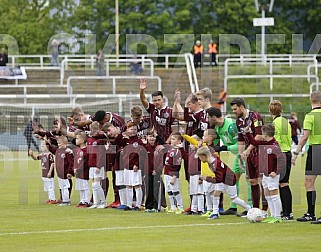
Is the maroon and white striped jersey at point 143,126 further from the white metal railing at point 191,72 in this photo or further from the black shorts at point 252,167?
the white metal railing at point 191,72

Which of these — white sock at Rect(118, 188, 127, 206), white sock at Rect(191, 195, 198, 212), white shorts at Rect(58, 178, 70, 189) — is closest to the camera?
white sock at Rect(191, 195, 198, 212)

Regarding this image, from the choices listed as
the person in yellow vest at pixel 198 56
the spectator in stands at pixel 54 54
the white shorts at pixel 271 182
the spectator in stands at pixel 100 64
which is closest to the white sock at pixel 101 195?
the white shorts at pixel 271 182

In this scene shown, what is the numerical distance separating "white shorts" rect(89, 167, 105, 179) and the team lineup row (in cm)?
2

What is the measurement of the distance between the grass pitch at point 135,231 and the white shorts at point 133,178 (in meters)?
0.64

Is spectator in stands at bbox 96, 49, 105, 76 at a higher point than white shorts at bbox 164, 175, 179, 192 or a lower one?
higher

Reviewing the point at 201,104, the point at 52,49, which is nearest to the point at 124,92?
the point at 52,49

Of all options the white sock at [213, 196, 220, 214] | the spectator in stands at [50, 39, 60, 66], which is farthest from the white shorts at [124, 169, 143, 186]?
the spectator in stands at [50, 39, 60, 66]

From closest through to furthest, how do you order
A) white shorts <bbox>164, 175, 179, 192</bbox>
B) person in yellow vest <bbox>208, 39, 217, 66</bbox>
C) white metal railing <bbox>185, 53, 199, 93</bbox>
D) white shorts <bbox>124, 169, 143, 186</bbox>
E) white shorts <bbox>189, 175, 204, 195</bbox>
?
1. white shorts <bbox>189, 175, 204, 195</bbox>
2. white shorts <bbox>164, 175, 179, 192</bbox>
3. white shorts <bbox>124, 169, 143, 186</bbox>
4. white metal railing <bbox>185, 53, 199, 93</bbox>
5. person in yellow vest <bbox>208, 39, 217, 66</bbox>

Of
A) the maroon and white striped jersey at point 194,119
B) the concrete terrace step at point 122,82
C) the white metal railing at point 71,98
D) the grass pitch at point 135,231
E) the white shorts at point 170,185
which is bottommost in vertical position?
the grass pitch at point 135,231

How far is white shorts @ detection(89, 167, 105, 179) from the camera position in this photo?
19.2 m

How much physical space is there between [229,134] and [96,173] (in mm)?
3217

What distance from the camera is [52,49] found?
156 ft

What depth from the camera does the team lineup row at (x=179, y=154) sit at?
1628 cm

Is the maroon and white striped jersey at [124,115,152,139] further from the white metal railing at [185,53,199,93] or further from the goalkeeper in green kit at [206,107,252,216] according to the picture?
the white metal railing at [185,53,199,93]
